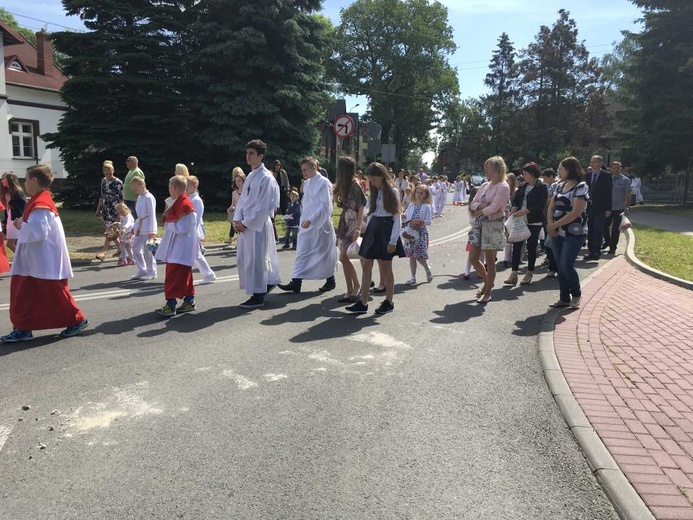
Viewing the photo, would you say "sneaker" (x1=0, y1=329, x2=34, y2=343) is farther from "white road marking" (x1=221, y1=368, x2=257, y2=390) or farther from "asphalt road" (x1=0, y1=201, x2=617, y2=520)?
"white road marking" (x1=221, y1=368, x2=257, y2=390)

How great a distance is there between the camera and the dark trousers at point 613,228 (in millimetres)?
13195

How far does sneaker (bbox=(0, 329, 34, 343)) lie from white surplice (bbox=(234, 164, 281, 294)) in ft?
8.83

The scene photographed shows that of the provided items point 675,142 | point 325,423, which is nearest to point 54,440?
point 325,423

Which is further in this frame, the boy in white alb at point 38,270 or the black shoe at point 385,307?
the black shoe at point 385,307

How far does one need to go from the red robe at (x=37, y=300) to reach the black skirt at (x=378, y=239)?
350 cm

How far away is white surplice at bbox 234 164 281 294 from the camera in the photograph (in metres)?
7.82

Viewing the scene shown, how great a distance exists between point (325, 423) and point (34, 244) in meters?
3.78

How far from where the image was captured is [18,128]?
122 feet

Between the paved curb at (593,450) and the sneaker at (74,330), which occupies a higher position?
the sneaker at (74,330)

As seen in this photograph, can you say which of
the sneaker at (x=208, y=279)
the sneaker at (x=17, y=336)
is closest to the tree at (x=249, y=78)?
the sneaker at (x=208, y=279)

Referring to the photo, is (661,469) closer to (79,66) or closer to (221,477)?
(221,477)

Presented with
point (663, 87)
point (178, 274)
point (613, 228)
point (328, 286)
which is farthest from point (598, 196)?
point (663, 87)

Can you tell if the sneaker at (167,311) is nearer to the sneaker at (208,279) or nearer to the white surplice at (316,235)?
the white surplice at (316,235)

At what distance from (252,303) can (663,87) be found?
94.0 ft
